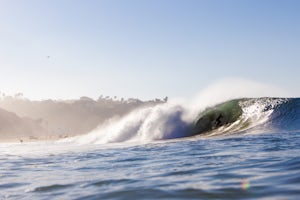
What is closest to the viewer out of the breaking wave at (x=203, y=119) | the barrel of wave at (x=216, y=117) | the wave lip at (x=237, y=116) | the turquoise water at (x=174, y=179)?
the turquoise water at (x=174, y=179)

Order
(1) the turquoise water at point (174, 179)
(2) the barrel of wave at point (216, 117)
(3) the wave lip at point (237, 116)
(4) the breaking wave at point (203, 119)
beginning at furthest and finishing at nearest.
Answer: (2) the barrel of wave at point (216, 117), (4) the breaking wave at point (203, 119), (3) the wave lip at point (237, 116), (1) the turquoise water at point (174, 179)

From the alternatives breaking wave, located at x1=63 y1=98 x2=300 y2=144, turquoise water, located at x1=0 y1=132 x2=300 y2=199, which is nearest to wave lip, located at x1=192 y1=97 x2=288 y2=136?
breaking wave, located at x1=63 y1=98 x2=300 y2=144

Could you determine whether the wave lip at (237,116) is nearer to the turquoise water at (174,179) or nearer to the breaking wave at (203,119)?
the breaking wave at (203,119)

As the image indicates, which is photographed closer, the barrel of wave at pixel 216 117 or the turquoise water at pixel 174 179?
the turquoise water at pixel 174 179

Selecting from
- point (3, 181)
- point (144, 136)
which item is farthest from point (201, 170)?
point (144, 136)

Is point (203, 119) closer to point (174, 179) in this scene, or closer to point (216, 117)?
point (216, 117)

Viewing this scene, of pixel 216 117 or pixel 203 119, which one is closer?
pixel 216 117

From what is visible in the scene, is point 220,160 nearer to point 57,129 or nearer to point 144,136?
point 144,136

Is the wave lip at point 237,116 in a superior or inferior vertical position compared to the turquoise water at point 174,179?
superior

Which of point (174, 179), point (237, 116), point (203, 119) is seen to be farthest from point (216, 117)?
point (174, 179)

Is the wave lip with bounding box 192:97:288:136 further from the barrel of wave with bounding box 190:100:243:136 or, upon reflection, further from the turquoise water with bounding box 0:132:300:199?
the turquoise water with bounding box 0:132:300:199

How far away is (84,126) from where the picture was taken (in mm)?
106750

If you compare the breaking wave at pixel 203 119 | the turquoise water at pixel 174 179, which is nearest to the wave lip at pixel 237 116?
the breaking wave at pixel 203 119

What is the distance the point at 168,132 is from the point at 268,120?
520 centimetres
